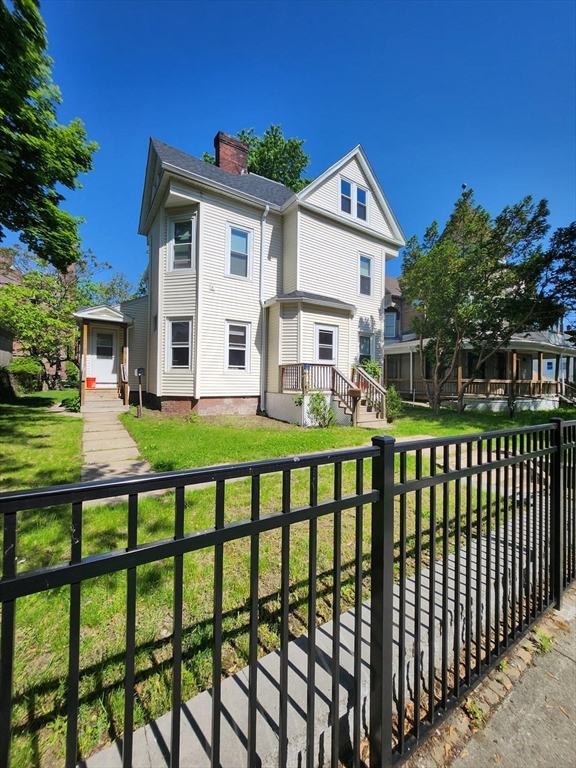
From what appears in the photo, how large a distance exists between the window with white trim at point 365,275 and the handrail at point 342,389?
5.19 meters

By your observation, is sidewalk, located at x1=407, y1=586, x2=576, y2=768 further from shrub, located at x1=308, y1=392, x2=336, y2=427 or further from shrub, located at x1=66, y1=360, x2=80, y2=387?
shrub, located at x1=66, y1=360, x2=80, y2=387

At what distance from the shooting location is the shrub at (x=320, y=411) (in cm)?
1059

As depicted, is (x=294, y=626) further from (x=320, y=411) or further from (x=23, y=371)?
(x=23, y=371)

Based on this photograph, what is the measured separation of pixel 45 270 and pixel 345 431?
913 inches

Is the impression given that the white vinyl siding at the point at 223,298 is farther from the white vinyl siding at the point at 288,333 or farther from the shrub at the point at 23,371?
the shrub at the point at 23,371

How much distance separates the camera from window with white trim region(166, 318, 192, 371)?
1211 cm

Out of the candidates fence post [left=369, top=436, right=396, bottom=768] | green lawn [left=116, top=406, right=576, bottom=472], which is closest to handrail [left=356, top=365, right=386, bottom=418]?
green lawn [left=116, top=406, right=576, bottom=472]

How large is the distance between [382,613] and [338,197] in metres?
15.6

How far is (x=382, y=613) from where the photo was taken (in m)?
1.48

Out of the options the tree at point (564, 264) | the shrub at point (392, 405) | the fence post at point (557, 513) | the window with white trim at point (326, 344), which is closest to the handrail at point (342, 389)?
the window with white trim at point (326, 344)

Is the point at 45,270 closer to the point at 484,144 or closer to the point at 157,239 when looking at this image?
the point at 157,239

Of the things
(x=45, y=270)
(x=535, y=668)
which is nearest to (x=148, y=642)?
(x=535, y=668)

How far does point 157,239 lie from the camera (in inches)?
507

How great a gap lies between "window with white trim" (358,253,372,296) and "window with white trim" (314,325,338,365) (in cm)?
309
